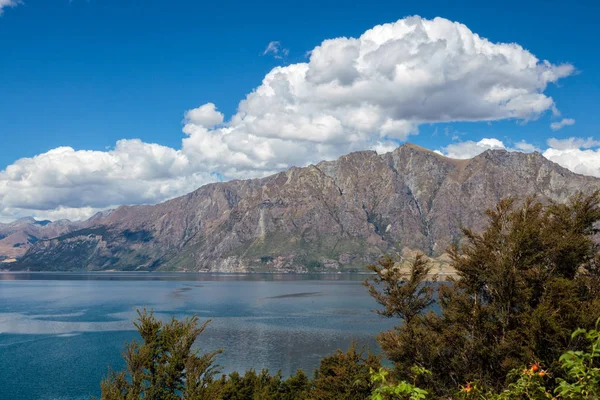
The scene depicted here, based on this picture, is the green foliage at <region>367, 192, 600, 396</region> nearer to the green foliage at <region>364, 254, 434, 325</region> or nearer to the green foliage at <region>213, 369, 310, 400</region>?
the green foliage at <region>364, 254, 434, 325</region>

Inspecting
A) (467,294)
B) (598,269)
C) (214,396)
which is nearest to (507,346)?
(467,294)

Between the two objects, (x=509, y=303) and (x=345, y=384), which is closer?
(x=509, y=303)

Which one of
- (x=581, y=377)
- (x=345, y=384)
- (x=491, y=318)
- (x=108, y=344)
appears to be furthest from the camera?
(x=108, y=344)

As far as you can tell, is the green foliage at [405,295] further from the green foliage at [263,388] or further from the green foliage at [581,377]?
the green foliage at [581,377]

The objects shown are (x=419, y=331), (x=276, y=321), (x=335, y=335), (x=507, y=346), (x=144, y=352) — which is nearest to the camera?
(x=507, y=346)

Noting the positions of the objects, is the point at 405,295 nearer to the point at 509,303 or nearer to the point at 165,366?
the point at 509,303

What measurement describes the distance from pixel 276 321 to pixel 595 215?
15030 centimetres

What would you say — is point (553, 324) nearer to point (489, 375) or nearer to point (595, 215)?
point (489, 375)

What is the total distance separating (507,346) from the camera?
32.9 metres

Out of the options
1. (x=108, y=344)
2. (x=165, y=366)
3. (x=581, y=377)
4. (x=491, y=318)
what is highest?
(x=581, y=377)

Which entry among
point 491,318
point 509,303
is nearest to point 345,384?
point 491,318

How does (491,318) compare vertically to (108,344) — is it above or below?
above

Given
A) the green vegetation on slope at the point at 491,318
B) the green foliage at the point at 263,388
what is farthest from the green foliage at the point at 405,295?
the green foliage at the point at 263,388

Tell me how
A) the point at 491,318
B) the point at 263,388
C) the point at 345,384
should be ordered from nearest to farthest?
1. the point at 491,318
2. the point at 345,384
3. the point at 263,388
